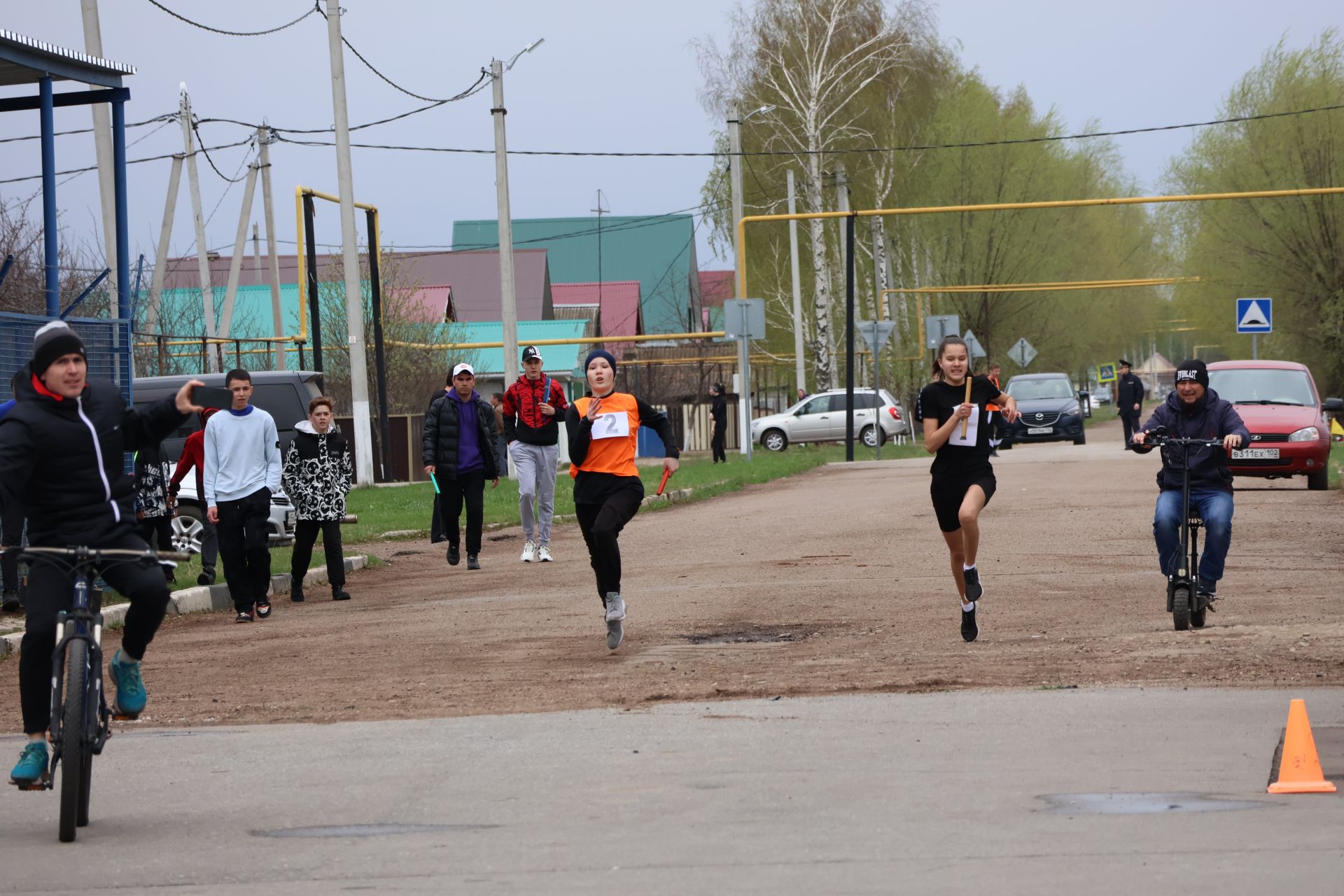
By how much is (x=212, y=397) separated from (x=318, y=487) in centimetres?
799

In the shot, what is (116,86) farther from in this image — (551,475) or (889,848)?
(889,848)

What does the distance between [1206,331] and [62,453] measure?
46.3m

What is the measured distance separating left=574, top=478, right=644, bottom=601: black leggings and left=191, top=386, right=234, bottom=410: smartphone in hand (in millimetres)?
4213

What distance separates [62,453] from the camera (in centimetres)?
659

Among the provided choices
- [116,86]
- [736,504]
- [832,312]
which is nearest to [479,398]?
[116,86]

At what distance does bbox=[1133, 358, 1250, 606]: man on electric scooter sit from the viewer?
10.7 metres

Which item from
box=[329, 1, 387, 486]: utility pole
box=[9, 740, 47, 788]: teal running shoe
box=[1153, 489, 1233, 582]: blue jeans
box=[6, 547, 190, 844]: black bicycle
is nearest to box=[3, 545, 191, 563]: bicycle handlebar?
box=[6, 547, 190, 844]: black bicycle

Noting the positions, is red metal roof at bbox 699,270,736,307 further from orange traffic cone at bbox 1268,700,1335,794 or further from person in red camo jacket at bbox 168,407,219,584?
orange traffic cone at bbox 1268,700,1335,794

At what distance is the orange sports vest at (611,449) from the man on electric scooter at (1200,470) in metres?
3.04

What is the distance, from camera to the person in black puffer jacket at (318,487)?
1438 cm

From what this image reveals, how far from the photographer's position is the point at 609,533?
10.8 meters

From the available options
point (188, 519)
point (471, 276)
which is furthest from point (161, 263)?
point (471, 276)

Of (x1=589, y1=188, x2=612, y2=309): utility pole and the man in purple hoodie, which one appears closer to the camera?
the man in purple hoodie

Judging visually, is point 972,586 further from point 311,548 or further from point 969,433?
point 311,548
